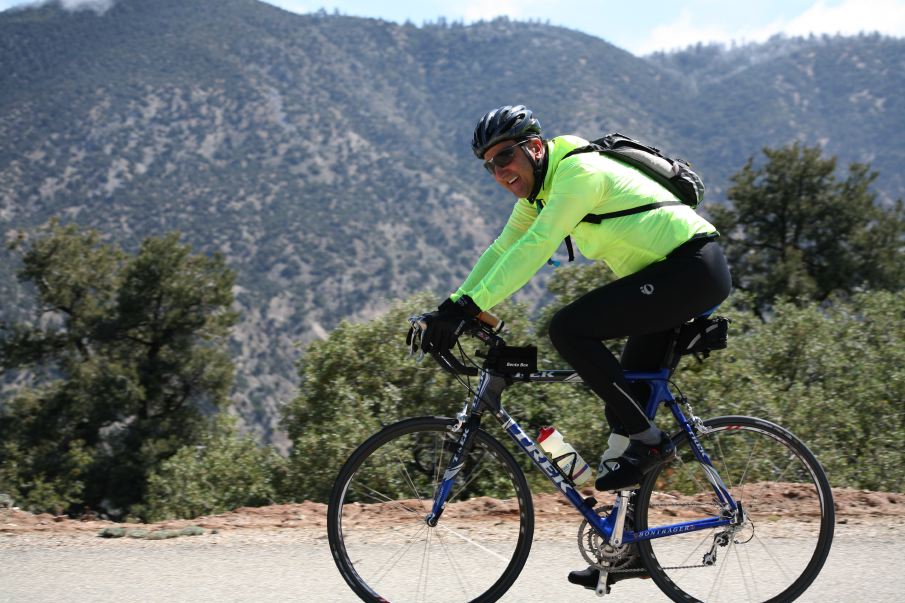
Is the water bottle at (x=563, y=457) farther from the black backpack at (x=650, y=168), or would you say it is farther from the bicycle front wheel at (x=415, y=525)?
the black backpack at (x=650, y=168)

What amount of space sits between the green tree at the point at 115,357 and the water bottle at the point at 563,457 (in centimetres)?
2609

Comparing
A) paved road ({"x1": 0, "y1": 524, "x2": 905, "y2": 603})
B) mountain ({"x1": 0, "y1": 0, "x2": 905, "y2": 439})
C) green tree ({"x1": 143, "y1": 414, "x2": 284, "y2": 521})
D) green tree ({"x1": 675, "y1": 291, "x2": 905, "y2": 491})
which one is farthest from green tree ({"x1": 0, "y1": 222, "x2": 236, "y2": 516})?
mountain ({"x1": 0, "y1": 0, "x2": 905, "y2": 439})

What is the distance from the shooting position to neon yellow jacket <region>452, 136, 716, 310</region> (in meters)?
3.00

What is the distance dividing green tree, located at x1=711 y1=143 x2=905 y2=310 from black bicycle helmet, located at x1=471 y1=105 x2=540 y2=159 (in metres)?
26.9

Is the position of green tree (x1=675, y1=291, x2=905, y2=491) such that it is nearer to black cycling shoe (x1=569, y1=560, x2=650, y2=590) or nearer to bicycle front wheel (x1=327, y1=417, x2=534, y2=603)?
black cycling shoe (x1=569, y1=560, x2=650, y2=590)

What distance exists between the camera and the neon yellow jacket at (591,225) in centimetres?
300

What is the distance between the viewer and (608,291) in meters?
3.17

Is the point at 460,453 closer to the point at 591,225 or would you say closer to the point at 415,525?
the point at 415,525

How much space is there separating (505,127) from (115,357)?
29749 millimetres

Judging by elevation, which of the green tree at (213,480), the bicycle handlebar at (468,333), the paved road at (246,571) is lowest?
the green tree at (213,480)

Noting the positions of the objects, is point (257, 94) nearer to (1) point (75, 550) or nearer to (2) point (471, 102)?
(2) point (471, 102)

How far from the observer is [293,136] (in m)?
145

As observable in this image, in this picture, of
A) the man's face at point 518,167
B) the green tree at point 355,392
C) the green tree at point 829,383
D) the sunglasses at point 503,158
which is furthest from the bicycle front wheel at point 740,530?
the green tree at point 355,392

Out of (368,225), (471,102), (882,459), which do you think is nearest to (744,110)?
(471,102)
